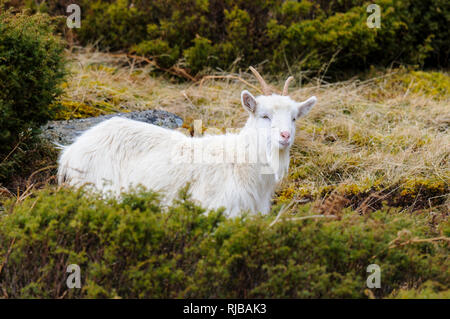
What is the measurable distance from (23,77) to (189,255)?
295 centimetres

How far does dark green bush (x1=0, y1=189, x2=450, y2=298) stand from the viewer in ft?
Answer: 11.5

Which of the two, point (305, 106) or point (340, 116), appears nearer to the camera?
point (305, 106)

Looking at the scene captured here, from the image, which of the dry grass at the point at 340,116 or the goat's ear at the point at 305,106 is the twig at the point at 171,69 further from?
the goat's ear at the point at 305,106

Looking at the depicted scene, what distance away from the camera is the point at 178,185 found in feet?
15.8

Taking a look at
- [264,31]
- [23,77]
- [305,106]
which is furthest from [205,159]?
[264,31]

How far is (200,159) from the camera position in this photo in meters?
4.93

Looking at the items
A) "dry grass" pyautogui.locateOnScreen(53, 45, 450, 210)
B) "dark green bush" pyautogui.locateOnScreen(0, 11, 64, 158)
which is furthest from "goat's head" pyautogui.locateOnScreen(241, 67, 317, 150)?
"dark green bush" pyautogui.locateOnScreen(0, 11, 64, 158)

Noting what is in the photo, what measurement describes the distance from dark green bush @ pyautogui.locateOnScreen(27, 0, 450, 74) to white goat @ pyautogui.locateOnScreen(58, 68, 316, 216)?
428 centimetres

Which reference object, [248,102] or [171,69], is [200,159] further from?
[171,69]

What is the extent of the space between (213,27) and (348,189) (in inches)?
186

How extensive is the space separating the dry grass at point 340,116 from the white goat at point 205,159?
1392mm

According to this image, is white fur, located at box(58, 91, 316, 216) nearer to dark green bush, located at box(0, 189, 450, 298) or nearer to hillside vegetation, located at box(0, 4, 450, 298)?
hillside vegetation, located at box(0, 4, 450, 298)

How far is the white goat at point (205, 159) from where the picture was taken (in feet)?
15.5

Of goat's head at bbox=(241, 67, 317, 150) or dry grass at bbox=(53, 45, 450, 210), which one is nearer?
goat's head at bbox=(241, 67, 317, 150)
